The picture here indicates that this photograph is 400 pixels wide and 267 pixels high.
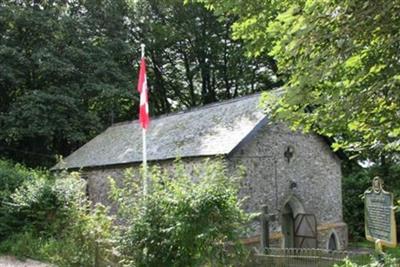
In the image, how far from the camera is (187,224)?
7578mm

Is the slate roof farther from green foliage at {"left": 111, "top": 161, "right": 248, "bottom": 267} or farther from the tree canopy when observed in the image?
green foliage at {"left": 111, "top": 161, "right": 248, "bottom": 267}

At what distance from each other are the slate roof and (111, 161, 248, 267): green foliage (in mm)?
6147

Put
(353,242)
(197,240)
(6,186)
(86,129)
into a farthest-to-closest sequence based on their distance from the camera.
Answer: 1. (86,129)
2. (353,242)
3. (6,186)
4. (197,240)

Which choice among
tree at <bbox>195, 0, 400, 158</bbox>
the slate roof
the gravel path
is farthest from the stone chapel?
tree at <bbox>195, 0, 400, 158</bbox>

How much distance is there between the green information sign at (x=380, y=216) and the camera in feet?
20.6

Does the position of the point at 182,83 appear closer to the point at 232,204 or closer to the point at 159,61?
the point at 159,61

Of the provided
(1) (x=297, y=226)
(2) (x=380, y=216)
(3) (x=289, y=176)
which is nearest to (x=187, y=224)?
(2) (x=380, y=216)

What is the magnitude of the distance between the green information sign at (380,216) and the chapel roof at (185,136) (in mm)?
7934

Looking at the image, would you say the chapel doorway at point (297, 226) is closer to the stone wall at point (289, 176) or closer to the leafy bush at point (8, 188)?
the stone wall at point (289, 176)

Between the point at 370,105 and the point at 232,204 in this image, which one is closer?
the point at 370,105

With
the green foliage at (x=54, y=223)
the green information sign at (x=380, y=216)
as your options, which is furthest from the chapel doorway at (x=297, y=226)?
the green information sign at (x=380, y=216)

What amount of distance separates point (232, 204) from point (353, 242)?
1637 cm

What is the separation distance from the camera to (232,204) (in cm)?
782

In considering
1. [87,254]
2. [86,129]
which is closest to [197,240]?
[87,254]
